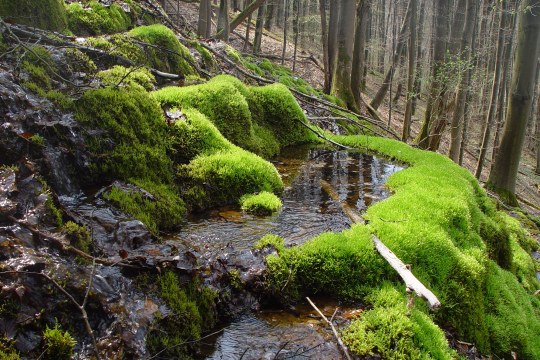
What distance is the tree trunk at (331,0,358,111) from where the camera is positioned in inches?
567

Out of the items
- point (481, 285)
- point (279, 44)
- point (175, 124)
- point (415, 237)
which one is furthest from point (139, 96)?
point (279, 44)

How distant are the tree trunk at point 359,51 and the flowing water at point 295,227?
6.85 metres

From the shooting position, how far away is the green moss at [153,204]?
173 inches

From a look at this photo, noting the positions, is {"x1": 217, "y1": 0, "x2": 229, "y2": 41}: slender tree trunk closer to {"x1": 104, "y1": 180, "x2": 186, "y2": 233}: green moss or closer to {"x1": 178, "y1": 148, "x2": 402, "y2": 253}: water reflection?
{"x1": 178, "y1": 148, "x2": 402, "y2": 253}: water reflection

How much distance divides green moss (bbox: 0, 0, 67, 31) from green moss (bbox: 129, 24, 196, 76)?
48.1 inches

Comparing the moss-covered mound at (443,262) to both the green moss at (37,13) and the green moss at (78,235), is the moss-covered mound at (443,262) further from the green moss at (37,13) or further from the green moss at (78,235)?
the green moss at (37,13)

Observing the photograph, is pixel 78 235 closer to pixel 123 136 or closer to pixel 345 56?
pixel 123 136

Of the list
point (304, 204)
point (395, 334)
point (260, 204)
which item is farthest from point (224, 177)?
point (395, 334)

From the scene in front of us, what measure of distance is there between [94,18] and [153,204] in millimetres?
5821

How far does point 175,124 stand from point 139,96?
63 centimetres

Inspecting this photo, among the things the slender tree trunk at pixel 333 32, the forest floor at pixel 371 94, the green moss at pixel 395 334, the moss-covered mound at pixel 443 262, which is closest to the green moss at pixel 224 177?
the moss-covered mound at pixel 443 262

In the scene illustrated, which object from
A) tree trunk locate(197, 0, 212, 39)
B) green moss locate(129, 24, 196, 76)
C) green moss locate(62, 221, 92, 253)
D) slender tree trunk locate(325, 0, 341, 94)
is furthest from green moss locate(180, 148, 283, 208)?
slender tree trunk locate(325, 0, 341, 94)

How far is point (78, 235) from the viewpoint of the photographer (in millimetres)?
3277

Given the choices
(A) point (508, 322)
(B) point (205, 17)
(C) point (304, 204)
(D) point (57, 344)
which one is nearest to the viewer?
(D) point (57, 344)
